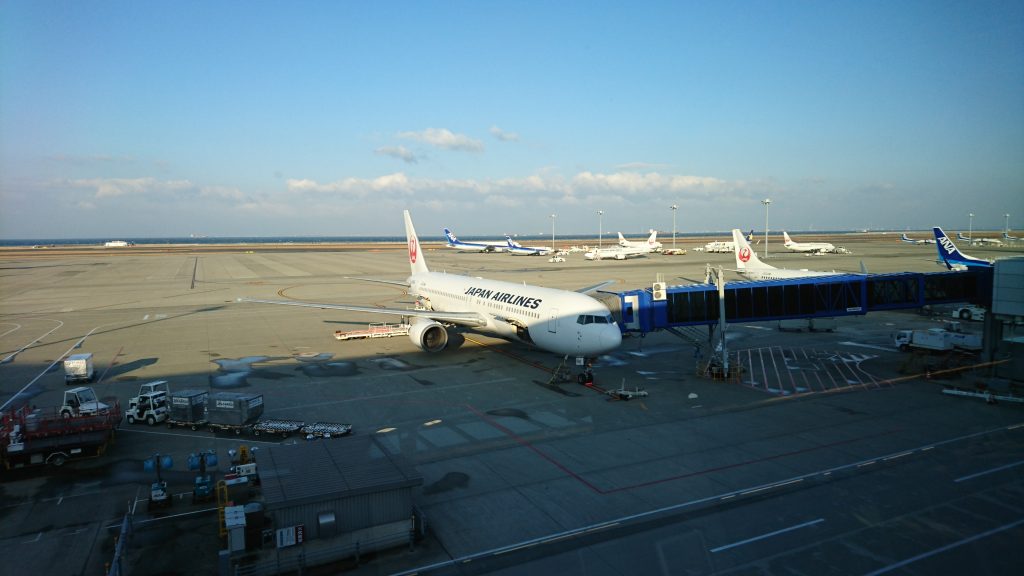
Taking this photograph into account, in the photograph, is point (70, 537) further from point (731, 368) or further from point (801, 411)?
point (731, 368)

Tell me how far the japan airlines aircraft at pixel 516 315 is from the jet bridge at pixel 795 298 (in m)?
3.18

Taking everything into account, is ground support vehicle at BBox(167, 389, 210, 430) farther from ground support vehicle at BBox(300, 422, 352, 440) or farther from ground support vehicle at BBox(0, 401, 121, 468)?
ground support vehicle at BBox(300, 422, 352, 440)

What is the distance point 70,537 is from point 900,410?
2926 cm

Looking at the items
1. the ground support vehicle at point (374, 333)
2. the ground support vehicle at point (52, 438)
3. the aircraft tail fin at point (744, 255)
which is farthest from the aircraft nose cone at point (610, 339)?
the aircraft tail fin at point (744, 255)

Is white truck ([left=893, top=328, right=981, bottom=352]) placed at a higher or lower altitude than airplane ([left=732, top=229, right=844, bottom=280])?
lower

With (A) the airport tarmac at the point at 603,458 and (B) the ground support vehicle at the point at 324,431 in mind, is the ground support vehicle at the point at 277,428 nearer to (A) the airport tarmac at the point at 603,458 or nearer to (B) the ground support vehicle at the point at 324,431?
(B) the ground support vehicle at the point at 324,431

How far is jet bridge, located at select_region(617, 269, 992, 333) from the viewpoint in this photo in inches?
1256

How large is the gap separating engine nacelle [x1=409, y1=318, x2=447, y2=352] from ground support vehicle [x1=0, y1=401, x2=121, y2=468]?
53.4 feet

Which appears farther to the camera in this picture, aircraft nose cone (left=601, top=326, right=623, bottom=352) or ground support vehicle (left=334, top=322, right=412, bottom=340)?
ground support vehicle (left=334, top=322, right=412, bottom=340)

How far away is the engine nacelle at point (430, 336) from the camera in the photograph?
35.0 metres

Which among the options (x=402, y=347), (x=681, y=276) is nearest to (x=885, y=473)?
(x=402, y=347)

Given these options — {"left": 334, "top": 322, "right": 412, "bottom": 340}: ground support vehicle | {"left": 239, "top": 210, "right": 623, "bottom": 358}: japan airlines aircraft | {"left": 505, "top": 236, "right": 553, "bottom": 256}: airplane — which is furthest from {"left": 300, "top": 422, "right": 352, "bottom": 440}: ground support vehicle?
{"left": 505, "top": 236, "right": 553, "bottom": 256}: airplane

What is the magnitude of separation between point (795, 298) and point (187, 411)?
30064 mm

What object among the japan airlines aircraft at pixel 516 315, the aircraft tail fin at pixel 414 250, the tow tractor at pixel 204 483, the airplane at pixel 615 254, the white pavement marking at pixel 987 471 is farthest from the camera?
the airplane at pixel 615 254
